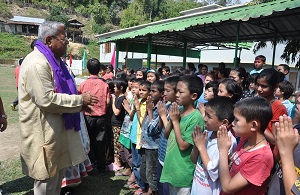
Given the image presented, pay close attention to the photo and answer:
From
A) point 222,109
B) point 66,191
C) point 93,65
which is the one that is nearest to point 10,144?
point 66,191

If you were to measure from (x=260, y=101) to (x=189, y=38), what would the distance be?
899 centimetres

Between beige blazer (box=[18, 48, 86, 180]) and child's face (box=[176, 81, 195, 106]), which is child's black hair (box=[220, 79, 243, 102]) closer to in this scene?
child's face (box=[176, 81, 195, 106])

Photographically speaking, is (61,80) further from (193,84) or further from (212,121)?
(212,121)

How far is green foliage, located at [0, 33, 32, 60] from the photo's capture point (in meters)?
40.2

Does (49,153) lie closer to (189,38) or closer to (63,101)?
(63,101)

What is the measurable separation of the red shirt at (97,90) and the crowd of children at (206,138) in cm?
4

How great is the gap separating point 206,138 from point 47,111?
1383mm

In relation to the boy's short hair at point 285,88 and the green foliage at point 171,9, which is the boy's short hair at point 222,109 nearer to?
the boy's short hair at point 285,88

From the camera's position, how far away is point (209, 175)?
1940 mm

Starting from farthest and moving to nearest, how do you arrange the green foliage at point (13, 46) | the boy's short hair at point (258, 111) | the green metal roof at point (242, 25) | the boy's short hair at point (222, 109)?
the green foliage at point (13, 46), the green metal roof at point (242, 25), the boy's short hair at point (222, 109), the boy's short hair at point (258, 111)

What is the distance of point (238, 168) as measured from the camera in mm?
1689

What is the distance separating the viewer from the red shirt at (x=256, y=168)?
1554mm

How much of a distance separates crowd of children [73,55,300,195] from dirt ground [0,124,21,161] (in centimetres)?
165

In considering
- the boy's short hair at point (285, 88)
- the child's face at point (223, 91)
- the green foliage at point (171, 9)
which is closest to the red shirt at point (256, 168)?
the child's face at point (223, 91)
